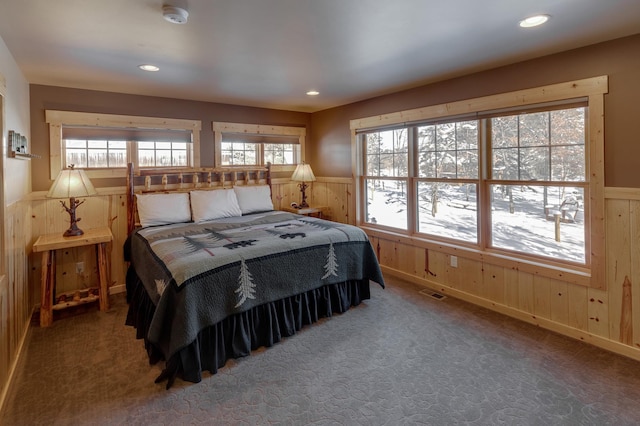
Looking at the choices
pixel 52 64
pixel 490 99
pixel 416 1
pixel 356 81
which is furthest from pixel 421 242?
pixel 52 64

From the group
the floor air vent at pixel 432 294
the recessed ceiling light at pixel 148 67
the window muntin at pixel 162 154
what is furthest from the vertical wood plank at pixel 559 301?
the window muntin at pixel 162 154

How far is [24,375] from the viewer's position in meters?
2.36

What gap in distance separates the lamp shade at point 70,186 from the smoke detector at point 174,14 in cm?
210

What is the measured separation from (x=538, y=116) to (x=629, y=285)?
1476 mm

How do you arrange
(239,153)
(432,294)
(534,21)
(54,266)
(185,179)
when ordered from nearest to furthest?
(534,21) → (54,266) → (432,294) → (185,179) → (239,153)

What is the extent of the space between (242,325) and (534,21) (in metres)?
2.85

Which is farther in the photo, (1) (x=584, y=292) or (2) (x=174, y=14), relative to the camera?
(1) (x=584, y=292)

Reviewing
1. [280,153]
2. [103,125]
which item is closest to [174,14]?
[103,125]

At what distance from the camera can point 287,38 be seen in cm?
246

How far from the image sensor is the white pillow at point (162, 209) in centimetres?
372

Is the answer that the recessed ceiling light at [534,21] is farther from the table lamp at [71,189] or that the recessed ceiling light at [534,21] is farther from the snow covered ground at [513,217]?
the table lamp at [71,189]

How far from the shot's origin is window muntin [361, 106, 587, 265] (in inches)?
113

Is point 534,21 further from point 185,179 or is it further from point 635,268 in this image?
point 185,179

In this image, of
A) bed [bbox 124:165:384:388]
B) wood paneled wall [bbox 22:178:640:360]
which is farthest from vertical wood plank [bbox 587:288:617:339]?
bed [bbox 124:165:384:388]
